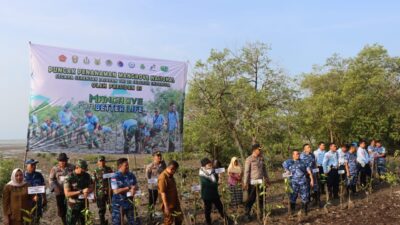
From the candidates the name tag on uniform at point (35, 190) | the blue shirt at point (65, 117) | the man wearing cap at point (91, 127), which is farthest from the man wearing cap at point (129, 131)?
the name tag on uniform at point (35, 190)

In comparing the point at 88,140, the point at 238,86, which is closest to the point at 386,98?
the point at 238,86

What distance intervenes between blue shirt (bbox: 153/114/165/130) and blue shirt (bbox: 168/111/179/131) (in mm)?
233

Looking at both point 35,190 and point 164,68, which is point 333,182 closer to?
point 164,68

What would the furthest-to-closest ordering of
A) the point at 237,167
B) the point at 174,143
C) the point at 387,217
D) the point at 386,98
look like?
the point at 386,98 → the point at 174,143 → the point at 237,167 → the point at 387,217

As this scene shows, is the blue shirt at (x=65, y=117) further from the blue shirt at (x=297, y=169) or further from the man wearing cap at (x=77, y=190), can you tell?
the blue shirt at (x=297, y=169)

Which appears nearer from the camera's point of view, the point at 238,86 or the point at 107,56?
the point at 107,56

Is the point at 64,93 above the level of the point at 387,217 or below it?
above

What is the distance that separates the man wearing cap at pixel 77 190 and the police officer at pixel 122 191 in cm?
43

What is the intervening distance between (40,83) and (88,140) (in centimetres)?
164

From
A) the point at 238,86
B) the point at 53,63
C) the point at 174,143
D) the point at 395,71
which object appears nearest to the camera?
the point at 53,63

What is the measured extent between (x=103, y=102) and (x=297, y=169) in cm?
466

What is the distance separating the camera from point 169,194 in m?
6.80

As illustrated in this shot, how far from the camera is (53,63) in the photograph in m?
9.23

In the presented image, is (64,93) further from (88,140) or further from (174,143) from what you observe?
(174,143)
